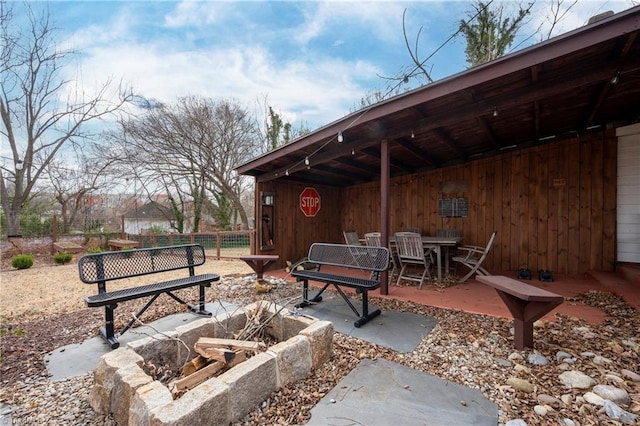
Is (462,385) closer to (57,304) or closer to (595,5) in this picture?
(57,304)

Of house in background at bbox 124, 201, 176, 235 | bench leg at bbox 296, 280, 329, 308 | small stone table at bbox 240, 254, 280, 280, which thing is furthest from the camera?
house in background at bbox 124, 201, 176, 235

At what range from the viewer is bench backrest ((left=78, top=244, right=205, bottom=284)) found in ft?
8.66

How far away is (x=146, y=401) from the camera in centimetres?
132

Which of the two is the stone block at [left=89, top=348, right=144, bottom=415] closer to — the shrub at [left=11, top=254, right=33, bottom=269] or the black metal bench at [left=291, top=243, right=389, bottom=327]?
the black metal bench at [left=291, top=243, right=389, bottom=327]

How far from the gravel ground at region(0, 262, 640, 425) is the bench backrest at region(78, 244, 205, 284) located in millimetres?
580

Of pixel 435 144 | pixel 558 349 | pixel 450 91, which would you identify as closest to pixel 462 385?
pixel 558 349

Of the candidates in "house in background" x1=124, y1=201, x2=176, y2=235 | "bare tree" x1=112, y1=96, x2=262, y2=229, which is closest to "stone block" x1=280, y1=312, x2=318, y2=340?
"bare tree" x1=112, y1=96, x2=262, y2=229

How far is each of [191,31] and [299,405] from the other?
689 centimetres

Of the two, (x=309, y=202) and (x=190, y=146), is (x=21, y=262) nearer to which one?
(x=190, y=146)

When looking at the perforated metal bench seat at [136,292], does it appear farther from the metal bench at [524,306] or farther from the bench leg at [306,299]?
the metal bench at [524,306]

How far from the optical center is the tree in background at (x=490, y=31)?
7.36m

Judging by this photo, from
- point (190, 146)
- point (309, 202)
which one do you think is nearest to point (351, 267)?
point (309, 202)

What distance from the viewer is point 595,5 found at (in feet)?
17.0

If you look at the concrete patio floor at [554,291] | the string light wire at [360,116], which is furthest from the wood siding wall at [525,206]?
the string light wire at [360,116]
